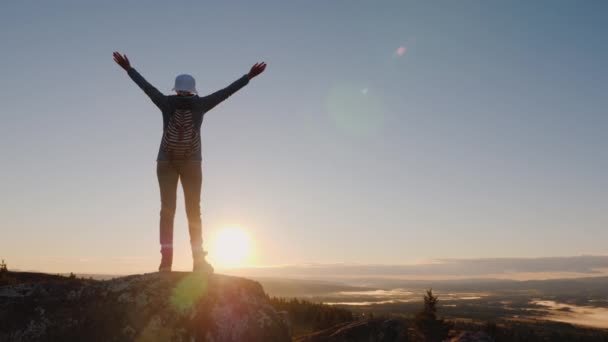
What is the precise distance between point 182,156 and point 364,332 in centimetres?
1148

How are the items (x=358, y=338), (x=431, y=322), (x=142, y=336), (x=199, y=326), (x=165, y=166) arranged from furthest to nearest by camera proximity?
(x=431, y=322)
(x=358, y=338)
(x=165, y=166)
(x=199, y=326)
(x=142, y=336)

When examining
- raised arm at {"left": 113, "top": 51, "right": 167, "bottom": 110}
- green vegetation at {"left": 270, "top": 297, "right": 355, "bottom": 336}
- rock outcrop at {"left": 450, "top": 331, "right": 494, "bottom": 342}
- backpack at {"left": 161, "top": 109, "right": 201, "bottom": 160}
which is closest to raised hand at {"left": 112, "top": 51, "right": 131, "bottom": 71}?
raised arm at {"left": 113, "top": 51, "right": 167, "bottom": 110}

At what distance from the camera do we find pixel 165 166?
6871 mm

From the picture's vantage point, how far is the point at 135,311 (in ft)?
18.6

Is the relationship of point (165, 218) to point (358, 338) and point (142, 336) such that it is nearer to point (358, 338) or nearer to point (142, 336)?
point (142, 336)

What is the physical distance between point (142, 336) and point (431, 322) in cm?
1971

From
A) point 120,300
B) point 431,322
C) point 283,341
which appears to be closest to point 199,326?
point 120,300

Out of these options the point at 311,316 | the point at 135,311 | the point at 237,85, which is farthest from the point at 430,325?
the point at 135,311

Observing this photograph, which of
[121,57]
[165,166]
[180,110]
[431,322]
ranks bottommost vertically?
[431,322]

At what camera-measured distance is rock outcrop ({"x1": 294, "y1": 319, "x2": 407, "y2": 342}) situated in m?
14.9

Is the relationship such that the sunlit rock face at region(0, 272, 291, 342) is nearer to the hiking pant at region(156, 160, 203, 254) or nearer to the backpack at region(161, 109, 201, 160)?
the hiking pant at region(156, 160, 203, 254)

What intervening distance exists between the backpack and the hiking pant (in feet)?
0.43

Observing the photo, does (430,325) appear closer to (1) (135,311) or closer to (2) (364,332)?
(2) (364,332)

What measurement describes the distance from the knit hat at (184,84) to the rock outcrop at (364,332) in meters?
9.40
